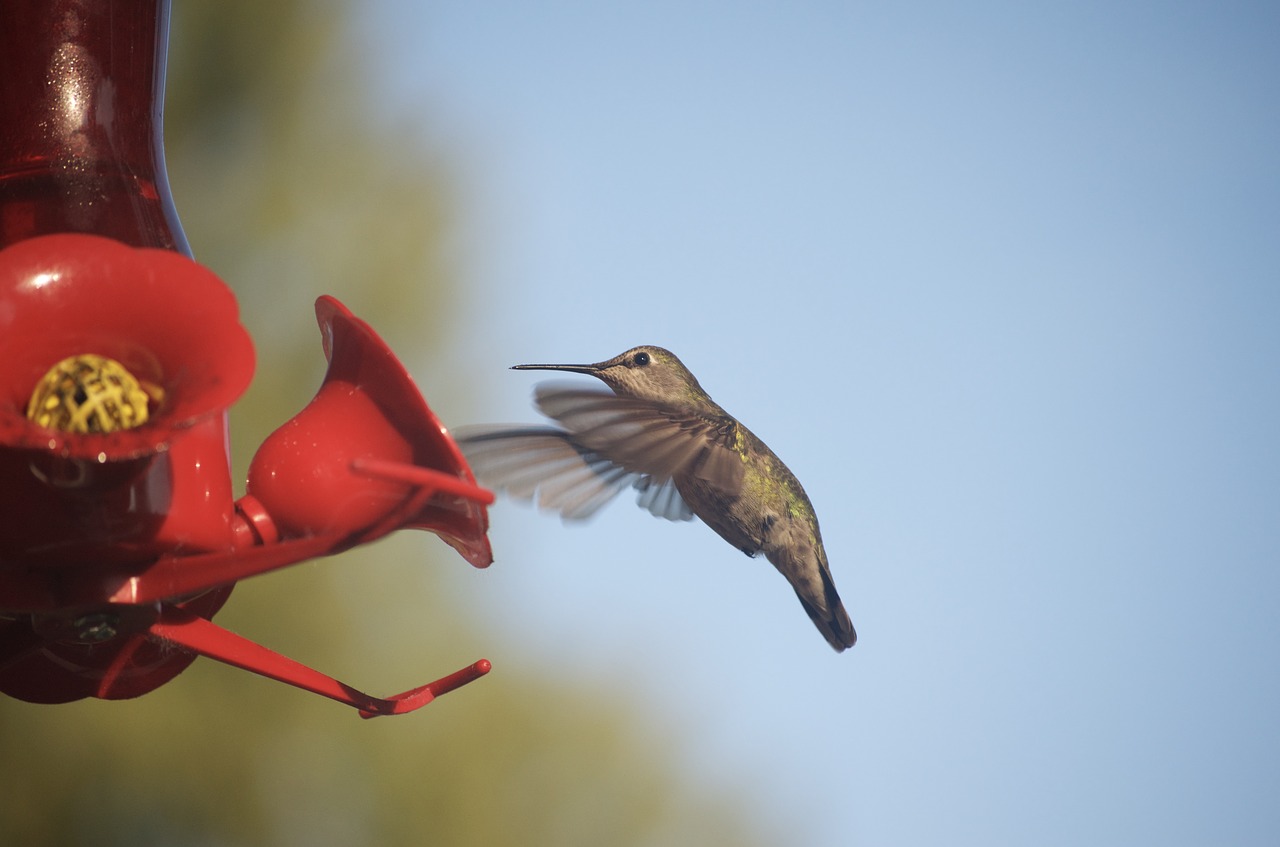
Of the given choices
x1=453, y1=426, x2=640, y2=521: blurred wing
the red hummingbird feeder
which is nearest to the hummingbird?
x1=453, y1=426, x2=640, y2=521: blurred wing

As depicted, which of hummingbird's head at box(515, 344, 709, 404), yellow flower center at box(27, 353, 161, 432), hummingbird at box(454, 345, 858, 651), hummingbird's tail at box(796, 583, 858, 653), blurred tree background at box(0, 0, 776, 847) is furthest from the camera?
blurred tree background at box(0, 0, 776, 847)

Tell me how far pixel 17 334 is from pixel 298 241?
7.21 meters

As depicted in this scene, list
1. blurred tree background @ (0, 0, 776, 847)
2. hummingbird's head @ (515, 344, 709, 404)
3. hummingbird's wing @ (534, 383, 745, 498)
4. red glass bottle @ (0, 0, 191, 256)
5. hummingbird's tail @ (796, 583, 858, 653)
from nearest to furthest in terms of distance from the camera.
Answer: red glass bottle @ (0, 0, 191, 256)
hummingbird's wing @ (534, 383, 745, 498)
hummingbird's head @ (515, 344, 709, 404)
hummingbird's tail @ (796, 583, 858, 653)
blurred tree background @ (0, 0, 776, 847)

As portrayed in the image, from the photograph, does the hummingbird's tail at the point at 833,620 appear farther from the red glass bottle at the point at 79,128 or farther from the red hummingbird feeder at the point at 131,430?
the red glass bottle at the point at 79,128

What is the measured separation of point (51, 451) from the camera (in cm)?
155

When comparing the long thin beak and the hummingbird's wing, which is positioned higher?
the hummingbird's wing

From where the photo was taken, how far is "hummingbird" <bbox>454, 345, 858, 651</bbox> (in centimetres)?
321

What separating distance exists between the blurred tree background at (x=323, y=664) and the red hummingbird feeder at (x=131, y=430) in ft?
17.7

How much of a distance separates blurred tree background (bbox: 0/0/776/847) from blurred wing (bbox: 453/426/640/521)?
15.0ft

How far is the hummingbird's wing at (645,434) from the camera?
311cm

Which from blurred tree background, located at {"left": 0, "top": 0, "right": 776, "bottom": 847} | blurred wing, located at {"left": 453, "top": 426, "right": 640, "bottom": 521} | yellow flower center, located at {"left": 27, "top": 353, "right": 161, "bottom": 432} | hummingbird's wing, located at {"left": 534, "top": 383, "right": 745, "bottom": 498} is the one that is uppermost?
yellow flower center, located at {"left": 27, "top": 353, "right": 161, "bottom": 432}

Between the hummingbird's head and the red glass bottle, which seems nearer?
the red glass bottle

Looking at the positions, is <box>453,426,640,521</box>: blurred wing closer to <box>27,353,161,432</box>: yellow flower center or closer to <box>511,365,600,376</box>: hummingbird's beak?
<box>511,365,600,376</box>: hummingbird's beak

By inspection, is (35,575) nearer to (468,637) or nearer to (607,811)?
(468,637)
